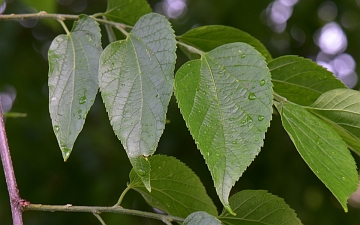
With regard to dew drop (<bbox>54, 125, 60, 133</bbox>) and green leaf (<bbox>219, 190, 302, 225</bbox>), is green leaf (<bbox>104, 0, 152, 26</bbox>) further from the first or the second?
green leaf (<bbox>219, 190, 302, 225</bbox>)

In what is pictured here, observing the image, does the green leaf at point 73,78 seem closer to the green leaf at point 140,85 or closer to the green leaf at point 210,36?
the green leaf at point 140,85

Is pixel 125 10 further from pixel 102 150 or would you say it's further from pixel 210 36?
pixel 102 150

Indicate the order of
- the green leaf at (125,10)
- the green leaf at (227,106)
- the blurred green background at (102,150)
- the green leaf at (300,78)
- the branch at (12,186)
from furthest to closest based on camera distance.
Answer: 1. the blurred green background at (102,150)
2. the green leaf at (125,10)
3. the green leaf at (300,78)
4. the branch at (12,186)
5. the green leaf at (227,106)

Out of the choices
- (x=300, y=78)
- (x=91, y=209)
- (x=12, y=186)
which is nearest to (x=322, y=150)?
(x=300, y=78)

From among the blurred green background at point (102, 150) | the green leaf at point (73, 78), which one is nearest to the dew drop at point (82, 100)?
the green leaf at point (73, 78)

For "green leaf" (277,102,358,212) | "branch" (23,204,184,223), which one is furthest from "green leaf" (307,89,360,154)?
"branch" (23,204,184,223)

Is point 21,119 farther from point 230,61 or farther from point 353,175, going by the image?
point 353,175

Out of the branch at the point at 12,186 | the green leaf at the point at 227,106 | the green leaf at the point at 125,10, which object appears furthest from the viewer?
the green leaf at the point at 125,10
